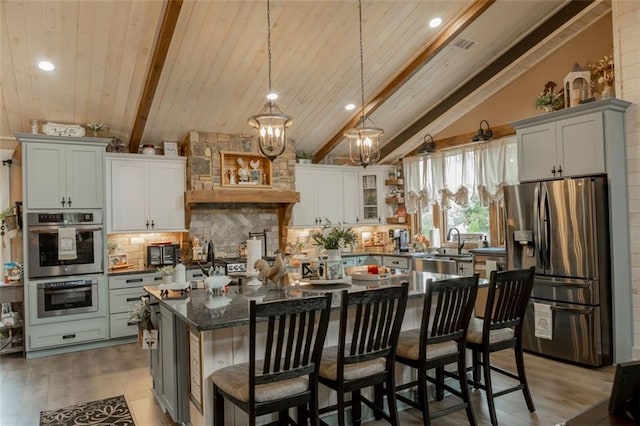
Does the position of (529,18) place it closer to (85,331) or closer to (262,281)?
(262,281)

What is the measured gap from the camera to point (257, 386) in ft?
7.30

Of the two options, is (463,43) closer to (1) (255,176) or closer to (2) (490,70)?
(2) (490,70)

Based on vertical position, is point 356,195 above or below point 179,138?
below

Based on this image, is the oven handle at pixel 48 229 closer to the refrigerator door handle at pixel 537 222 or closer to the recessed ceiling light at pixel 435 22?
the recessed ceiling light at pixel 435 22

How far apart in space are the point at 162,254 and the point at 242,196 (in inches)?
56.0

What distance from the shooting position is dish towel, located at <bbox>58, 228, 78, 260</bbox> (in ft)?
16.8

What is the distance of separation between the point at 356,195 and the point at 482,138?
2.52 meters

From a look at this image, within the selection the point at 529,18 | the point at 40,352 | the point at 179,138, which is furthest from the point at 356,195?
the point at 40,352

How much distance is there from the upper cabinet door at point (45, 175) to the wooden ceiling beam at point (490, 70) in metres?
5.13

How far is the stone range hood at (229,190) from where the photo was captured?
6.27 m

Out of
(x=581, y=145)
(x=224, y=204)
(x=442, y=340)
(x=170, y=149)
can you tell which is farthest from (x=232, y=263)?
(x=581, y=145)

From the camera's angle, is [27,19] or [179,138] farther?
[179,138]

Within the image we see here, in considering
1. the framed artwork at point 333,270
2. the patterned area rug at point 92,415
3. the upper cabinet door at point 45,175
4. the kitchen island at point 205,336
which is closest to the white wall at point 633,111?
the kitchen island at point 205,336

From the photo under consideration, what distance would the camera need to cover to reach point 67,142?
17.1ft
